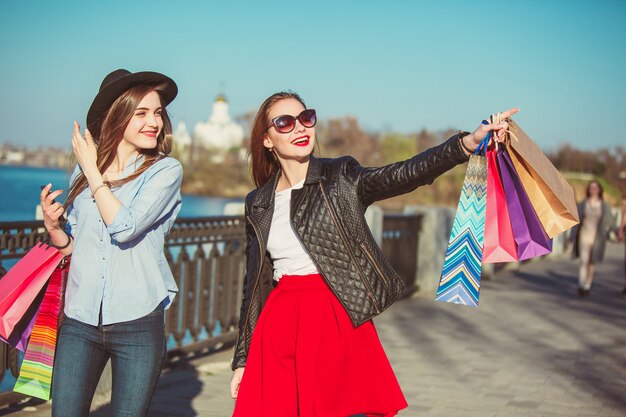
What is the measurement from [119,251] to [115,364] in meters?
0.43

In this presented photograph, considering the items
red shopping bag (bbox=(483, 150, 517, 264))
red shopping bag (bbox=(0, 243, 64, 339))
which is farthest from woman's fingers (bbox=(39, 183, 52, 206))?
red shopping bag (bbox=(483, 150, 517, 264))

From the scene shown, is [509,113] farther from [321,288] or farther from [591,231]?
[591,231]

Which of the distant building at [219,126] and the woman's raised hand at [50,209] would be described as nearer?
the woman's raised hand at [50,209]

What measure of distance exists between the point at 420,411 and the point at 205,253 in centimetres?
274

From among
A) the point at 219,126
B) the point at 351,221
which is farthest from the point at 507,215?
the point at 219,126

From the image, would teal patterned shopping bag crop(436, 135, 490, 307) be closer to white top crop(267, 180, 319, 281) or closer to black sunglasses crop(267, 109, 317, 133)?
white top crop(267, 180, 319, 281)

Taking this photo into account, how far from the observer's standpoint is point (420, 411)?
6.52m

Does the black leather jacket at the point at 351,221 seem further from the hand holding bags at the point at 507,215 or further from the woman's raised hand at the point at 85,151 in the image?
the woman's raised hand at the point at 85,151

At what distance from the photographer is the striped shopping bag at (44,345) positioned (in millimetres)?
3828

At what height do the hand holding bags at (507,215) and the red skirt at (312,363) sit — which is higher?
the hand holding bags at (507,215)

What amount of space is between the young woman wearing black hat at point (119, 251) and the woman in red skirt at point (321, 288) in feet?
1.43

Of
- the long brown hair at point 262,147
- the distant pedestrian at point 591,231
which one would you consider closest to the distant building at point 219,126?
the distant pedestrian at point 591,231

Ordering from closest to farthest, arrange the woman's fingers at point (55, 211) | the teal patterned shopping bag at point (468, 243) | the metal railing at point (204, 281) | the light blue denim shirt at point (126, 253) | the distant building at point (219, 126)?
1. the light blue denim shirt at point (126, 253)
2. the woman's fingers at point (55, 211)
3. the teal patterned shopping bag at point (468, 243)
4. the metal railing at point (204, 281)
5. the distant building at point (219, 126)

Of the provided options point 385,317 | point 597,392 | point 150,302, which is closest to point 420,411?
point 597,392
